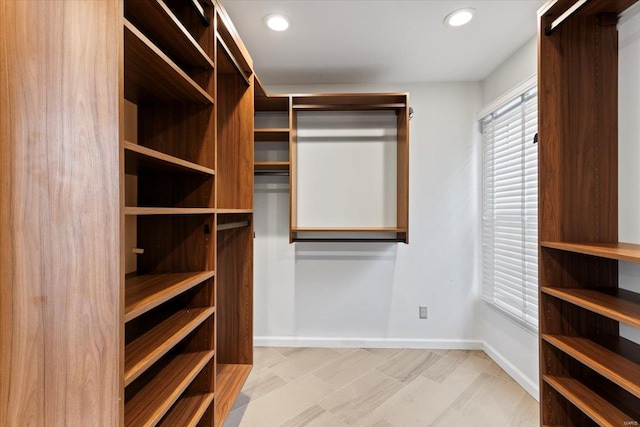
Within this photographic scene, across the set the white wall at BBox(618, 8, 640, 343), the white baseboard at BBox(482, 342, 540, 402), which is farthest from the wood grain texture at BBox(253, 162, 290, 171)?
the white baseboard at BBox(482, 342, 540, 402)

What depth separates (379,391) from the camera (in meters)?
2.05

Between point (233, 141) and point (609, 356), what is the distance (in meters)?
2.17

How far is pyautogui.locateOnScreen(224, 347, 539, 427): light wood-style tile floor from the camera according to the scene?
1803 mm

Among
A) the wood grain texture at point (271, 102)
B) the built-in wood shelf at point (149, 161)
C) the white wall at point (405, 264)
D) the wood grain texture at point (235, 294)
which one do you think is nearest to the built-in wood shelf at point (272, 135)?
the wood grain texture at point (271, 102)

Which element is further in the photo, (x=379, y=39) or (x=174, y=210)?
(x=379, y=39)

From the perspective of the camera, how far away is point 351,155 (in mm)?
2672

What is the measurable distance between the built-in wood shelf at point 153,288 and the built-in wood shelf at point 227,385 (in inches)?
29.4

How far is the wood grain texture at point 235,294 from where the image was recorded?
76.5 inches

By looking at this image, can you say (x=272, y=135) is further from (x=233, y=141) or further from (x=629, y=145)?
(x=629, y=145)

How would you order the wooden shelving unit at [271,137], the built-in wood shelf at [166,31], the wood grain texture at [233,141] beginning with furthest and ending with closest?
the wooden shelving unit at [271,137], the wood grain texture at [233,141], the built-in wood shelf at [166,31]

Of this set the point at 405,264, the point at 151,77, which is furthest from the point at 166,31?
the point at 405,264

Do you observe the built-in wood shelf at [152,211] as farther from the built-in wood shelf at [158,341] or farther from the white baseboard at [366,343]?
the white baseboard at [366,343]

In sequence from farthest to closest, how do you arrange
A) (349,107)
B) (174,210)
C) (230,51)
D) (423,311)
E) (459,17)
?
(423,311), (349,107), (459,17), (230,51), (174,210)

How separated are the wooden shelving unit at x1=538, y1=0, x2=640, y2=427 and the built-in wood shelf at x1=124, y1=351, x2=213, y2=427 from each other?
162 centimetres
